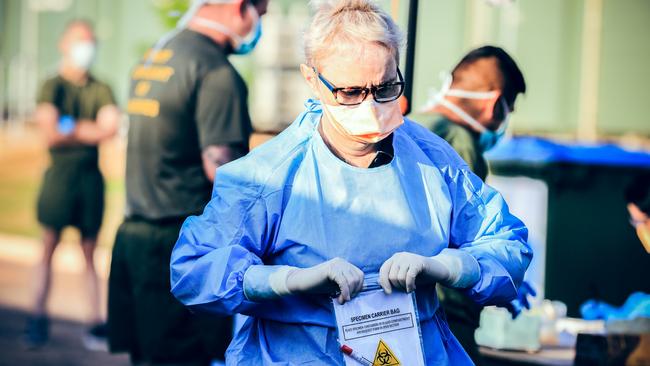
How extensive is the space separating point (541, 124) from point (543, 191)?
713 centimetres

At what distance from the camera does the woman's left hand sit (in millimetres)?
2285

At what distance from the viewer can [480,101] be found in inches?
156

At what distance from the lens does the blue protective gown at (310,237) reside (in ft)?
7.80

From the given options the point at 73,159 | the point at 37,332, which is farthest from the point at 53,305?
the point at 73,159

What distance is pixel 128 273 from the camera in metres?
4.48

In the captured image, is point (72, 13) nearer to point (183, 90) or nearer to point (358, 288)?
point (183, 90)

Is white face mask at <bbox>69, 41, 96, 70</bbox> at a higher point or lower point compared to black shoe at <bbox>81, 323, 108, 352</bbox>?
higher

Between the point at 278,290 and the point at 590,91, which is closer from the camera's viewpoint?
the point at 278,290

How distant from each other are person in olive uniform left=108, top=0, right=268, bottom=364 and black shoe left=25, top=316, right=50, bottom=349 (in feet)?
8.34

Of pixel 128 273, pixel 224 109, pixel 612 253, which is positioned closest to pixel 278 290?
pixel 224 109

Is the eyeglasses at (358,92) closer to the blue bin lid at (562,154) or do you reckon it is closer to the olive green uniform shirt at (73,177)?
the blue bin lid at (562,154)

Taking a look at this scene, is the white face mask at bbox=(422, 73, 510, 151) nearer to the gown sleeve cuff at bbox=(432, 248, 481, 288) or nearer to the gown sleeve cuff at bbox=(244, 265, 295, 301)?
the gown sleeve cuff at bbox=(432, 248, 481, 288)

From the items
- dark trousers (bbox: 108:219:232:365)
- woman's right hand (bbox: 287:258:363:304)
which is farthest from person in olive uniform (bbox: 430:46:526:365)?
woman's right hand (bbox: 287:258:363:304)

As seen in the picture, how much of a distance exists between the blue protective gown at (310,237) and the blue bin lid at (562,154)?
3.79m
